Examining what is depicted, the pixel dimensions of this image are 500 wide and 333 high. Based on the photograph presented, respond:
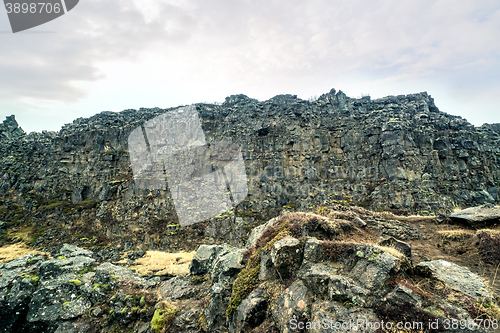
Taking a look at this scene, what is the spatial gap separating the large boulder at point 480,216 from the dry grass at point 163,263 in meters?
20.8

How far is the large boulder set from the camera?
438 inches

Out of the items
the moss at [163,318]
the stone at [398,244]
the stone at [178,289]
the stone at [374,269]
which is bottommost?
the stone at [178,289]

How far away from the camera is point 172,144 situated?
50.2 metres

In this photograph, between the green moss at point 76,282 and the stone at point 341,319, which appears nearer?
the stone at point 341,319

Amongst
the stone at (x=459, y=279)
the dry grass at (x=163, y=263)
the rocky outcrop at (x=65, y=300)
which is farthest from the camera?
the dry grass at (x=163, y=263)

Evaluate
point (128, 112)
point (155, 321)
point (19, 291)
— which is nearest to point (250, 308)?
point (155, 321)

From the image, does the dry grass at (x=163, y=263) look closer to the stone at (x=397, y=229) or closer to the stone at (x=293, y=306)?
the stone at (x=293, y=306)

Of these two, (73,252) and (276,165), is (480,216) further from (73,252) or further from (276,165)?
(276,165)

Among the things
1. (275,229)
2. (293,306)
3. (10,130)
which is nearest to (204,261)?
(275,229)

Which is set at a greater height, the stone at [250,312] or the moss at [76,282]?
the stone at [250,312]

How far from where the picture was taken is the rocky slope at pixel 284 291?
18.3ft

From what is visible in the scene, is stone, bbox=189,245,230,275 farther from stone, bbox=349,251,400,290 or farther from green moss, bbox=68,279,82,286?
stone, bbox=349,251,400,290

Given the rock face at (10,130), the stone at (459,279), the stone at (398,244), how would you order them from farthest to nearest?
the rock face at (10,130) < the stone at (398,244) < the stone at (459,279)

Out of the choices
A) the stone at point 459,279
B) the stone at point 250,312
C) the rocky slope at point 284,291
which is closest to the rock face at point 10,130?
the rocky slope at point 284,291
